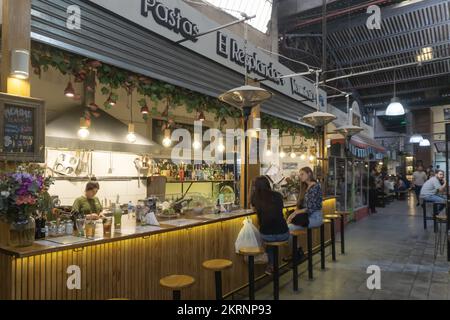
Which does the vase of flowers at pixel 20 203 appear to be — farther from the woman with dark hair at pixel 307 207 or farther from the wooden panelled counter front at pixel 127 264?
the woman with dark hair at pixel 307 207

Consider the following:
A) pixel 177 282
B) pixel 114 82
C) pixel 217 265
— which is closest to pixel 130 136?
pixel 114 82

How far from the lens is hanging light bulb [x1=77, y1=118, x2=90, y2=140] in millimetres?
4566

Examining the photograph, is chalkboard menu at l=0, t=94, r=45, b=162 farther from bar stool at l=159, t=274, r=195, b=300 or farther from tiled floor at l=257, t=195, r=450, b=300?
tiled floor at l=257, t=195, r=450, b=300

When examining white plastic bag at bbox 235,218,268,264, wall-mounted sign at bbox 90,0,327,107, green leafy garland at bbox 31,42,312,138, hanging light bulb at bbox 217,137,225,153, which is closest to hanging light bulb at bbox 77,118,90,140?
green leafy garland at bbox 31,42,312,138

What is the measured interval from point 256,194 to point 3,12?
3.22 meters

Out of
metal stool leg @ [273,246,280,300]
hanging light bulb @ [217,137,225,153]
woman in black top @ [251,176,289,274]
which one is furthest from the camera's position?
hanging light bulb @ [217,137,225,153]

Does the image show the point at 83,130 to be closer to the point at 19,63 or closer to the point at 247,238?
the point at 19,63

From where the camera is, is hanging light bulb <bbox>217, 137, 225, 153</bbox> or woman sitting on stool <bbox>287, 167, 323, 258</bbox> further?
hanging light bulb <bbox>217, 137, 225, 153</bbox>

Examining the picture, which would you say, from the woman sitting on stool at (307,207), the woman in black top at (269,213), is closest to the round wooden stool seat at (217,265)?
the woman in black top at (269,213)

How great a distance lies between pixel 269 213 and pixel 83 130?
2659mm

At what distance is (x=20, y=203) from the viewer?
93.9 inches

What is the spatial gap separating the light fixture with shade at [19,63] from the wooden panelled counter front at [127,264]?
130cm

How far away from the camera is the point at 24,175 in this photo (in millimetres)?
2428

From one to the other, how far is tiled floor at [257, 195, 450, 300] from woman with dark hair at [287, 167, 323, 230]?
798mm
